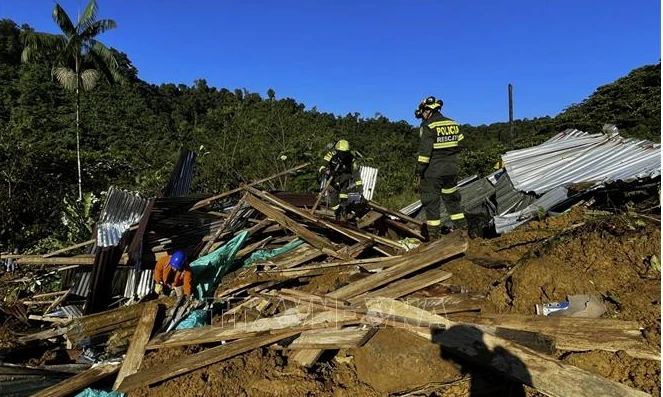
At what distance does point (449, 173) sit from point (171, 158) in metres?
16.7

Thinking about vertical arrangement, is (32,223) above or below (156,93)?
below

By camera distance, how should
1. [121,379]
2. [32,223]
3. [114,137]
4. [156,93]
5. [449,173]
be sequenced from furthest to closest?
[156,93] < [114,137] < [32,223] < [449,173] < [121,379]

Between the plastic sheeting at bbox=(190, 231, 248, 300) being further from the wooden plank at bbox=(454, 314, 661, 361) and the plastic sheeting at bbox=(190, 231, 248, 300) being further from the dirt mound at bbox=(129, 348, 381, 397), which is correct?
the wooden plank at bbox=(454, 314, 661, 361)

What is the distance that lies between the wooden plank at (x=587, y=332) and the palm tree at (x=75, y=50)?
15286 millimetres

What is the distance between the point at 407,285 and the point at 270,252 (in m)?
2.87

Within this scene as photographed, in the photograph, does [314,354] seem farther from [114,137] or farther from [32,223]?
[114,137]

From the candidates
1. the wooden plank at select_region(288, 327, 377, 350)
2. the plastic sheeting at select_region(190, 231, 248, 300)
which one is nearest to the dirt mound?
the wooden plank at select_region(288, 327, 377, 350)

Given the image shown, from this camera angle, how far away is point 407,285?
4625mm

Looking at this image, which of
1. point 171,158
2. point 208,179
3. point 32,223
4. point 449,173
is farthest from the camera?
point 171,158

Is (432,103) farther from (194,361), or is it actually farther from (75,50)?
(75,50)

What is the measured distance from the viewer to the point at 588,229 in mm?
4730

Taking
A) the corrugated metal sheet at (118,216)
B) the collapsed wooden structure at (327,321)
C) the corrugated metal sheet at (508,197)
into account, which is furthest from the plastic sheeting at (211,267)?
the corrugated metal sheet at (508,197)

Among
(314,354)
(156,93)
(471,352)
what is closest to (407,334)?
(471,352)

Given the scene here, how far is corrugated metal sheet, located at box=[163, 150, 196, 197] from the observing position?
906cm
